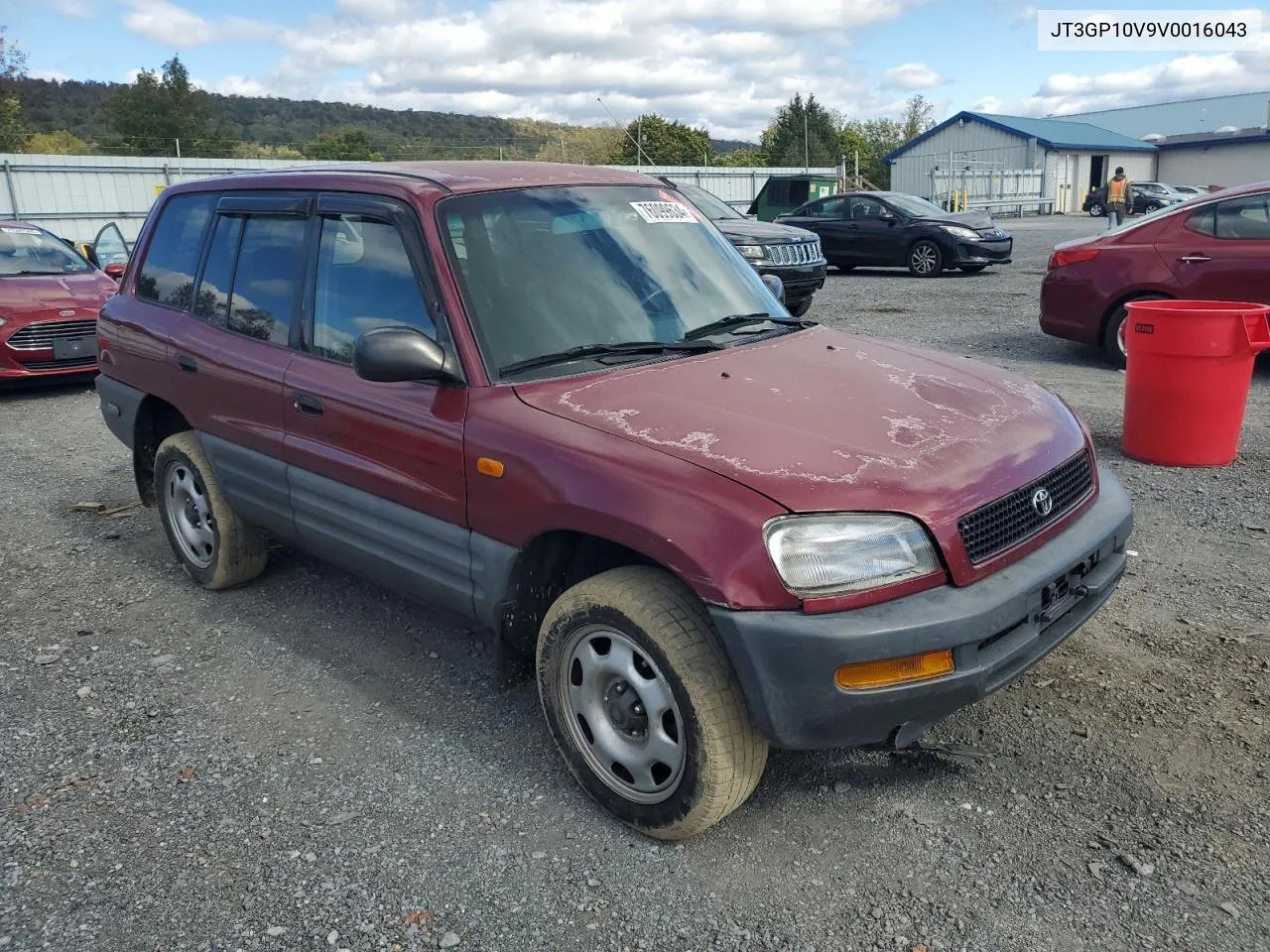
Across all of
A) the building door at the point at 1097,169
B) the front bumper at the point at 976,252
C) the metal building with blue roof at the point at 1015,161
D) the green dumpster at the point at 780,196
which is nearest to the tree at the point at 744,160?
the metal building with blue roof at the point at 1015,161

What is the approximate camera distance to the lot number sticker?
12.9ft

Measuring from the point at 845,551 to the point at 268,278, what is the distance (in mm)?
2715

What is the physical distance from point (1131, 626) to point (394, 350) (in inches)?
119

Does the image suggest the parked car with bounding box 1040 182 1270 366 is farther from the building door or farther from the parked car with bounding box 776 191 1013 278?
the building door

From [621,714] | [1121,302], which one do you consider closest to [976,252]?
[1121,302]

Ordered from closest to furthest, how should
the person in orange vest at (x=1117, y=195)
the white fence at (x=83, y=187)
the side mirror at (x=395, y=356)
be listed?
the side mirror at (x=395, y=356) < the white fence at (x=83, y=187) < the person in orange vest at (x=1117, y=195)

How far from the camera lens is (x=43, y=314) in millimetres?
9445

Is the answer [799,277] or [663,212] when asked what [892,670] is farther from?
[799,277]

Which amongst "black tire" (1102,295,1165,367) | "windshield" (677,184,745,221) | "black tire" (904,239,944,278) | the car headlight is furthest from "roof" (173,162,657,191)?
"black tire" (904,239,944,278)

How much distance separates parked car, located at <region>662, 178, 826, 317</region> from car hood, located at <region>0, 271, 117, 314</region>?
6.55 m

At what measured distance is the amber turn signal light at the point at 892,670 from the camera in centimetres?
250

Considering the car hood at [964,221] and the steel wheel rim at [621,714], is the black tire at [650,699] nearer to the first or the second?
the steel wheel rim at [621,714]

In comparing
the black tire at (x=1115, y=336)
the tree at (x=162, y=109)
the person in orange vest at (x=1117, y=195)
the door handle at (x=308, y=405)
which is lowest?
the black tire at (x=1115, y=336)

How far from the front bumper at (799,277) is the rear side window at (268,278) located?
8.69 metres
